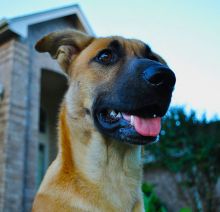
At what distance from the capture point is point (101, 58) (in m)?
2.99

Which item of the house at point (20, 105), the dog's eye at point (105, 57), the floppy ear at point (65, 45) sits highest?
the house at point (20, 105)

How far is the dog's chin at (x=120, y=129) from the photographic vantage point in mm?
2557

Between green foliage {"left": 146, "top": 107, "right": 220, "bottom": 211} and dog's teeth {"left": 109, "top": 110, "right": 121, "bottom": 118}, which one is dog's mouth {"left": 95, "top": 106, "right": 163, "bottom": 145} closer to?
dog's teeth {"left": 109, "top": 110, "right": 121, "bottom": 118}

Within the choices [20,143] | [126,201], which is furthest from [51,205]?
[20,143]

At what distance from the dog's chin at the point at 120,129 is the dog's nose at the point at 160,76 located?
292mm

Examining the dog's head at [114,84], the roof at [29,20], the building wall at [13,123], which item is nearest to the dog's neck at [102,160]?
the dog's head at [114,84]

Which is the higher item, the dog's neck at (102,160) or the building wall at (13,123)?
the building wall at (13,123)

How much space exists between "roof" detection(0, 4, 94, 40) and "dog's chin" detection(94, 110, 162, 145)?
24.0 feet

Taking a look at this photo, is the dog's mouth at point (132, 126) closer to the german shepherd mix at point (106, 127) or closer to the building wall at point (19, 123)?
the german shepherd mix at point (106, 127)

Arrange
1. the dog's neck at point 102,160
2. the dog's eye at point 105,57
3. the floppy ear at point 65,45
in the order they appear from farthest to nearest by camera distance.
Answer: the floppy ear at point 65,45 < the dog's eye at point 105,57 < the dog's neck at point 102,160

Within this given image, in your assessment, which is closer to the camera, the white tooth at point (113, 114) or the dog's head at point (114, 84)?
the dog's head at point (114, 84)

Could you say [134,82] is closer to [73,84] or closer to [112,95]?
[112,95]

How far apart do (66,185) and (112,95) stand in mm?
743

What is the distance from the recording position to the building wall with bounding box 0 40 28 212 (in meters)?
8.59
